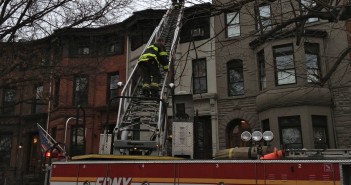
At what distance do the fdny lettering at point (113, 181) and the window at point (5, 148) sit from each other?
20.7 metres

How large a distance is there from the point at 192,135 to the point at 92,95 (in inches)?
576

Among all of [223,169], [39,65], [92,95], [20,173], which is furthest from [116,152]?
[20,173]

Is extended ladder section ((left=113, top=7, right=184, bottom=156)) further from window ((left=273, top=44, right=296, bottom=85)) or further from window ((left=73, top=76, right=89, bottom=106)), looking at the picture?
window ((left=73, top=76, right=89, bottom=106))

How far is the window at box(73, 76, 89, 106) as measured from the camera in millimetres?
21797

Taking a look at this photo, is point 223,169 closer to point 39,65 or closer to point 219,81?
point 39,65

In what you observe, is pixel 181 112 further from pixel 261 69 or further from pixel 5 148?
pixel 5 148

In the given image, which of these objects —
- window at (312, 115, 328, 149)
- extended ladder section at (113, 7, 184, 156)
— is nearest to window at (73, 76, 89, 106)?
extended ladder section at (113, 7, 184, 156)

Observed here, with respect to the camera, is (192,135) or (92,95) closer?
(192,135)

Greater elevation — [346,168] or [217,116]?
[217,116]

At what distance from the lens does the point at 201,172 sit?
5727 millimetres

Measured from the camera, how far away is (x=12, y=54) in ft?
40.8

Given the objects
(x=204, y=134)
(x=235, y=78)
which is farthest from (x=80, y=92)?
(x=235, y=78)

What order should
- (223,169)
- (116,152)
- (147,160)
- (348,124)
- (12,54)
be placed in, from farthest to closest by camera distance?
1. (348,124)
2. (12,54)
3. (116,152)
4. (147,160)
5. (223,169)

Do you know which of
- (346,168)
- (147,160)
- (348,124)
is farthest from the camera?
(348,124)
